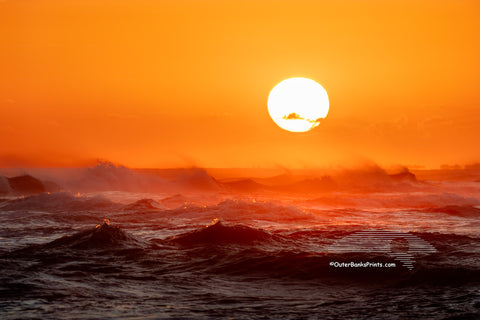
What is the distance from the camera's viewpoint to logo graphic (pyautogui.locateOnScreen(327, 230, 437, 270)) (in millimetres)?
15410

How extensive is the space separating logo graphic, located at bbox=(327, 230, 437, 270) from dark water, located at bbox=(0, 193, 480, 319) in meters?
0.25

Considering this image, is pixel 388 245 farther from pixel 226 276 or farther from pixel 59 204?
pixel 59 204

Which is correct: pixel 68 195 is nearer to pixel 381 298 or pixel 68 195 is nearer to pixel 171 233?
pixel 171 233

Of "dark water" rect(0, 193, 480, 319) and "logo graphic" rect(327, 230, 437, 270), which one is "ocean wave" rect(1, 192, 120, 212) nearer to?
"dark water" rect(0, 193, 480, 319)

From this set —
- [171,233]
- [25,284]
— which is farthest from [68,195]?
[25,284]

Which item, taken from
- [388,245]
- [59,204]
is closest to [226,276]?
[388,245]

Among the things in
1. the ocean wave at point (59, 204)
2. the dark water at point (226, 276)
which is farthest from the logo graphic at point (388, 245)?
the ocean wave at point (59, 204)

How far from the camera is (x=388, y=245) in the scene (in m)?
16.8

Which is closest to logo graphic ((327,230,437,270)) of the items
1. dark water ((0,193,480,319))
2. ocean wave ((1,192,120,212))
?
dark water ((0,193,480,319))

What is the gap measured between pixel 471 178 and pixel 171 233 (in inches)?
2766

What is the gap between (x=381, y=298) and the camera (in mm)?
10547

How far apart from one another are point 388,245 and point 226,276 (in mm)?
6553

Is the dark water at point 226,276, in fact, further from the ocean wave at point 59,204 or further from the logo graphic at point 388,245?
the ocean wave at point 59,204

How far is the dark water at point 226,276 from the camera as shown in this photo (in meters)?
9.57
